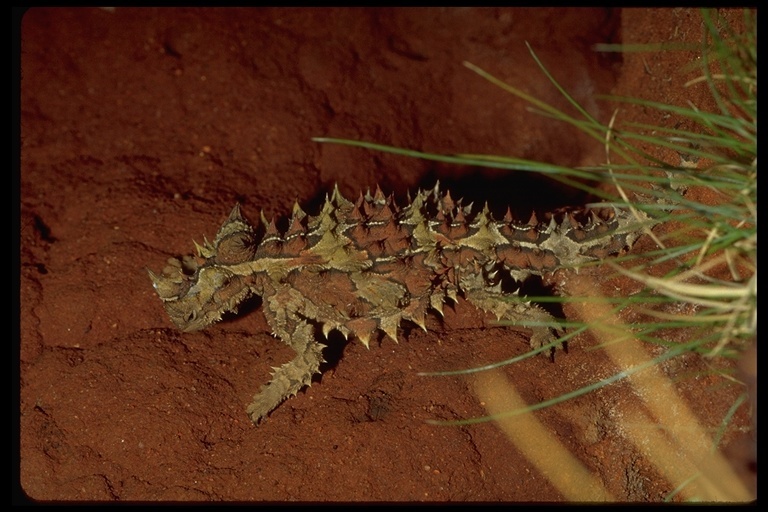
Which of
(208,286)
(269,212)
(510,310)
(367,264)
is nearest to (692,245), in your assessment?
(510,310)

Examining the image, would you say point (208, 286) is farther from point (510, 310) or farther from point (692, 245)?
point (692, 245)

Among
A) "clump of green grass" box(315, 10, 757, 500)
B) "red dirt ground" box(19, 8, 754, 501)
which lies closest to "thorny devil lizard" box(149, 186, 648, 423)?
"red dirt ground" box(19, 8, 754, 501)

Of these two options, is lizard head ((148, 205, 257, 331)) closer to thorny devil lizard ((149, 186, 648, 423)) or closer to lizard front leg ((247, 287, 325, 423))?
thorny devil lizard ((149, 186, 648, 423))

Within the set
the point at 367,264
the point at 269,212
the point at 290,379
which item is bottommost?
the point at 290,379

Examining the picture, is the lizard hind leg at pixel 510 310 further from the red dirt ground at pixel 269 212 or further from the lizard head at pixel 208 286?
the lizard head at pixel 208 286

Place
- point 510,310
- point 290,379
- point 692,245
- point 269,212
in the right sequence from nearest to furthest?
1. point 692,245
2. point 290,379
3. point 510,310
4. point 269,212

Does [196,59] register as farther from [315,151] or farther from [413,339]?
[413,339]

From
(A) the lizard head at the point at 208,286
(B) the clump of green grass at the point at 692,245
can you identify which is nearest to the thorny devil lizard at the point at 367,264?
(A) the lizard head at the point at 208,286
